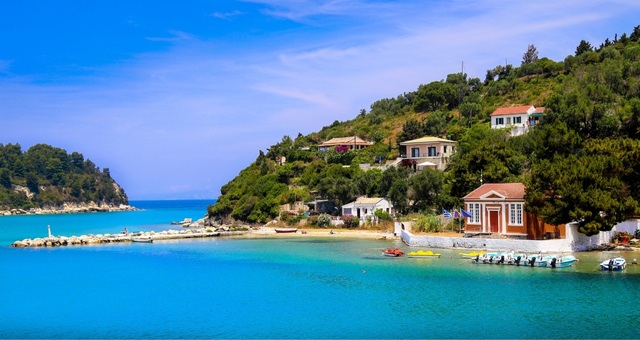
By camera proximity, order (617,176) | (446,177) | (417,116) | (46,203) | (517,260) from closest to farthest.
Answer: (517,260) → (617,176) → (446,177) → (417,116) → (46,203)

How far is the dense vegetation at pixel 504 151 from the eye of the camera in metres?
41.0

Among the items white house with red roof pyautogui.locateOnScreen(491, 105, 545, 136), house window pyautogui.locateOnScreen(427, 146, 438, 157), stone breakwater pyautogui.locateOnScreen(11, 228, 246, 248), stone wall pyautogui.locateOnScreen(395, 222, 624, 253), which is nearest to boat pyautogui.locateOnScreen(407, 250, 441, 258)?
stone wall pyautogui.locateOnScreen(395, 222, 624, 253)

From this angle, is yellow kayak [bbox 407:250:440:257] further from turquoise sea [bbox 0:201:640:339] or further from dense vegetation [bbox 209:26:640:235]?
dense vegetation [bbox 209:26:640:235]

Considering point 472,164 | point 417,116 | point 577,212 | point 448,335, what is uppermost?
point 417,116

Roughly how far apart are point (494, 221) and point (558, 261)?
9683 mm

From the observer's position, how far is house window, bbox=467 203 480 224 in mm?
47125

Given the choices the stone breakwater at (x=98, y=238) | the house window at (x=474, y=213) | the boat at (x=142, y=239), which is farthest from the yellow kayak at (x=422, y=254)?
the boat at (x=142, y=239)

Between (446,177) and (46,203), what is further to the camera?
(46,203)

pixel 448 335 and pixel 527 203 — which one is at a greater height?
pixel 527 203

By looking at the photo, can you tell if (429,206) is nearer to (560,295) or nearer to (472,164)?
(472,164)

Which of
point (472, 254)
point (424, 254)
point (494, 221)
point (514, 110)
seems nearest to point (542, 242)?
point (472, 254)

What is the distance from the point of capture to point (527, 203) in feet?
140

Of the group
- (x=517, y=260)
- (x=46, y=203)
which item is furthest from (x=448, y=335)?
(x=46, y=203)

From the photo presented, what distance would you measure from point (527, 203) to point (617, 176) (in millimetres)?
5941
